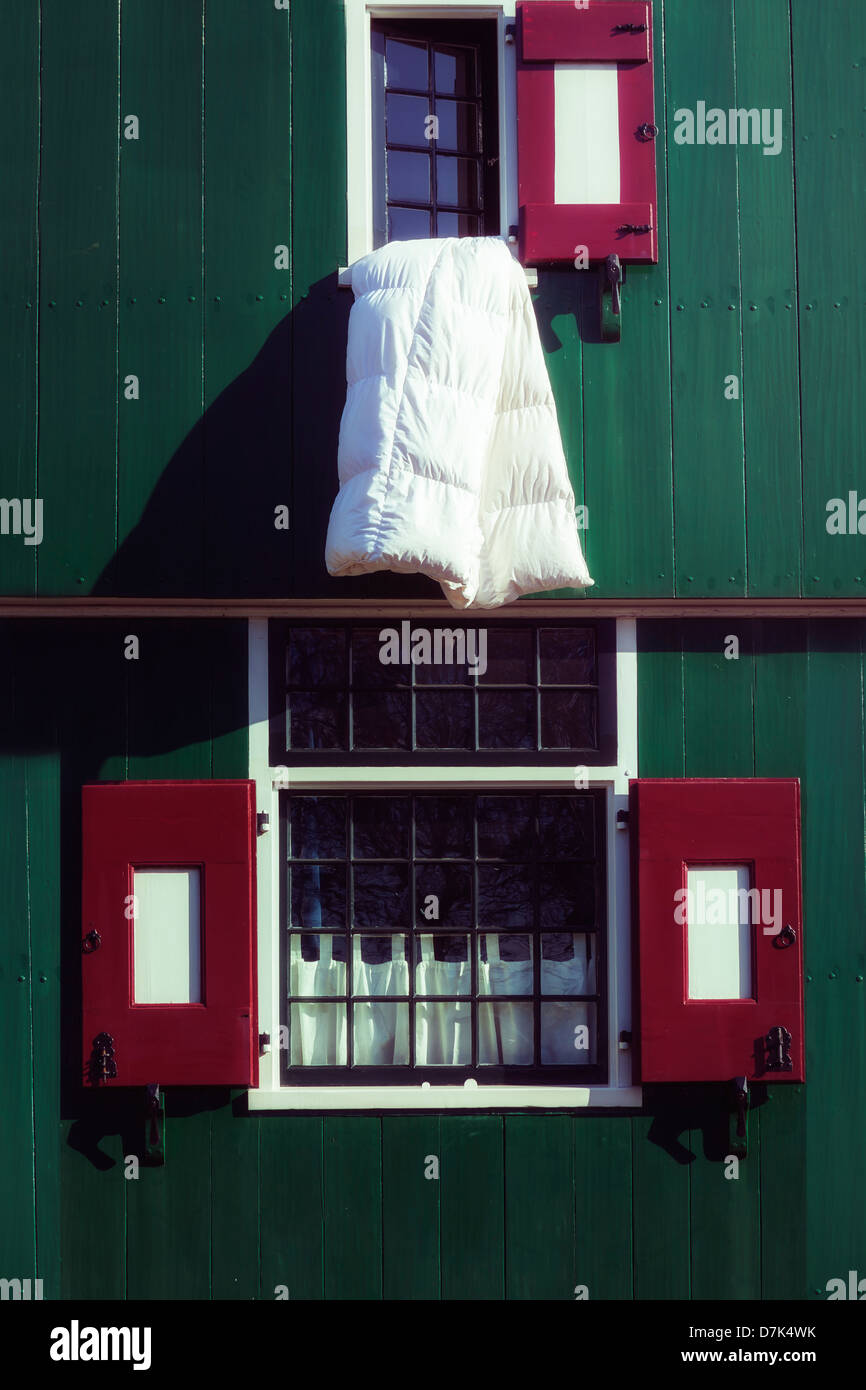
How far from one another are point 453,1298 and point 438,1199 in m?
0.40

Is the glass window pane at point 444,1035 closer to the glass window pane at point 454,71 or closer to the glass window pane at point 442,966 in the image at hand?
the glass window pane at point 442,966

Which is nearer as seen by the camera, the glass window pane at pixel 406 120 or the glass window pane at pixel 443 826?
the glass window pane at pixel 443 826

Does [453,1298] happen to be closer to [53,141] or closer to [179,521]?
[179,521]

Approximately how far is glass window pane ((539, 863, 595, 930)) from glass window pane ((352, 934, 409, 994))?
618 mm

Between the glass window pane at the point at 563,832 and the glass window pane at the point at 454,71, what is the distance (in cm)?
307

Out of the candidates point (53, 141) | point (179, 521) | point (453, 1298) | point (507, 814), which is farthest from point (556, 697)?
point (53, 141)

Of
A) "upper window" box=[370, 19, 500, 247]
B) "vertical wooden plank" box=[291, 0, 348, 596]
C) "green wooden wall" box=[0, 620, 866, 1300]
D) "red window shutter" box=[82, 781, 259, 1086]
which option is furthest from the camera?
"upper window" box=[370, 19, 500, 247]

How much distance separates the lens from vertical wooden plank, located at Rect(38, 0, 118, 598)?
16.1 ft

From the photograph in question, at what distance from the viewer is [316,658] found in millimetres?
5008

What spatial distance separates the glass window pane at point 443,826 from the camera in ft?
16.4

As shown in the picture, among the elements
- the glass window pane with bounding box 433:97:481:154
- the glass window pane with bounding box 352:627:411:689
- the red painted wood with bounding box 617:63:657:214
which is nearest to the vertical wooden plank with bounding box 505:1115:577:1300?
the glass window pane with bounding box 352:627:411:689

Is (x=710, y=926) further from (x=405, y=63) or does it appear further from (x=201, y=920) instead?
(x=405, y=63)

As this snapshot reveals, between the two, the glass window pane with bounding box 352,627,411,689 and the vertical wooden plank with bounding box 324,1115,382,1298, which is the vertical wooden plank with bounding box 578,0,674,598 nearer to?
the glass window pane with bounding box 352,627,411,689

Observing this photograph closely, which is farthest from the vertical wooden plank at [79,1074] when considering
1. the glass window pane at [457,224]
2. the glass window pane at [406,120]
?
the glass window pane at [406,120]
